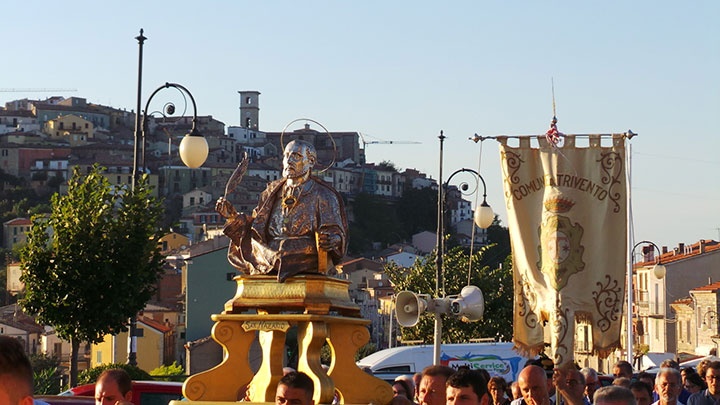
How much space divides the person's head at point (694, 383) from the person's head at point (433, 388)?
4.47 metres

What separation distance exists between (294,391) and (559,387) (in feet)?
8.27

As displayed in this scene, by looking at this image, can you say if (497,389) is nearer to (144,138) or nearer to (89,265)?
(89,265)

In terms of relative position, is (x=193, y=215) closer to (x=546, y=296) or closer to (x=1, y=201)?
(x=1, y=201)

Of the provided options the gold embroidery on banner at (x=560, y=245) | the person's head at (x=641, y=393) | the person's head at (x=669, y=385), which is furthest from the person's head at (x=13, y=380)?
the gold embroidery on banner at (x=560, y=245)

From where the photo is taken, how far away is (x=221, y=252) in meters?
80.0

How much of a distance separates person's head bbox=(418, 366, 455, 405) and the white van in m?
12.7

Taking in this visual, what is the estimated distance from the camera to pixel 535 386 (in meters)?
8.74

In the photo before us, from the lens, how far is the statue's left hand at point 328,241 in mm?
9352

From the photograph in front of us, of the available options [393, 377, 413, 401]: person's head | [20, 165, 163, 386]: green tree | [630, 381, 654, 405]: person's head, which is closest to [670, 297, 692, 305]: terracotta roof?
[20, 165, 163, 386]: green tree

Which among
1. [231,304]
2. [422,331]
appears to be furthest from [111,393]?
[422,331]

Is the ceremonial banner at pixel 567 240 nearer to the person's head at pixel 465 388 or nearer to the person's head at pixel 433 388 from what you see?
the person's head at pixel 433 388

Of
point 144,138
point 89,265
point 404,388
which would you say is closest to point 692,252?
point 144,138

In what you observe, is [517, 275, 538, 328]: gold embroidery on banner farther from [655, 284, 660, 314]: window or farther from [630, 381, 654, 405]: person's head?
[655, 284, 660, 314]: window

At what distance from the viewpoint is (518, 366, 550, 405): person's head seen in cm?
873
